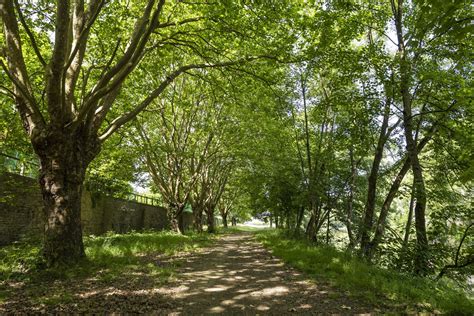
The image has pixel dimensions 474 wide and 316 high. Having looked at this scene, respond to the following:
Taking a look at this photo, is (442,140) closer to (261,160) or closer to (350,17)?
(350,17)

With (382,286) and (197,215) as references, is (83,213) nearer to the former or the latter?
(197,215)

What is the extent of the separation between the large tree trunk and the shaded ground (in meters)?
1.03

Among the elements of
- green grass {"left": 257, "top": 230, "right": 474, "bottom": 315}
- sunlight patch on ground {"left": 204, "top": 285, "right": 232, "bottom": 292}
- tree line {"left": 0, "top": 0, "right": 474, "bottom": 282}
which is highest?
tree line {"left": 0, "top": 0, "right": 474, "bottom": 282}

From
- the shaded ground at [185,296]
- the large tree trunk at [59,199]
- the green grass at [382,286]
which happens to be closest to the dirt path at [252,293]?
the shaded ground at [185,296]

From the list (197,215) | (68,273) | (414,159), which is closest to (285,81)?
(414,159)

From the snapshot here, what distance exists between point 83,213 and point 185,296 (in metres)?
12.5

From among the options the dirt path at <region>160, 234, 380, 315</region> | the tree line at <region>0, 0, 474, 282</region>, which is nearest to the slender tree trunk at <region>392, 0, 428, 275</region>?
the tree line at <region>0, 0, 474, 282</region>

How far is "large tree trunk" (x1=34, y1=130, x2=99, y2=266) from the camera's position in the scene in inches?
271

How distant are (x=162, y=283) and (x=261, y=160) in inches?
→ 542

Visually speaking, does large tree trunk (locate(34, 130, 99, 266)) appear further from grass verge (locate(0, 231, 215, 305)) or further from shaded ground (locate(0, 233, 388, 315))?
shaded ground (locate(0, 233, 388, 315))

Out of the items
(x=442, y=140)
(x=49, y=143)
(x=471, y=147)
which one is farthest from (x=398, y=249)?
(x=49, y=143)

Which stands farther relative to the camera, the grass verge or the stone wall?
the stone wall

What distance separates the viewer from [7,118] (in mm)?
9898

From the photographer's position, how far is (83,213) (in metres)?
15.9
